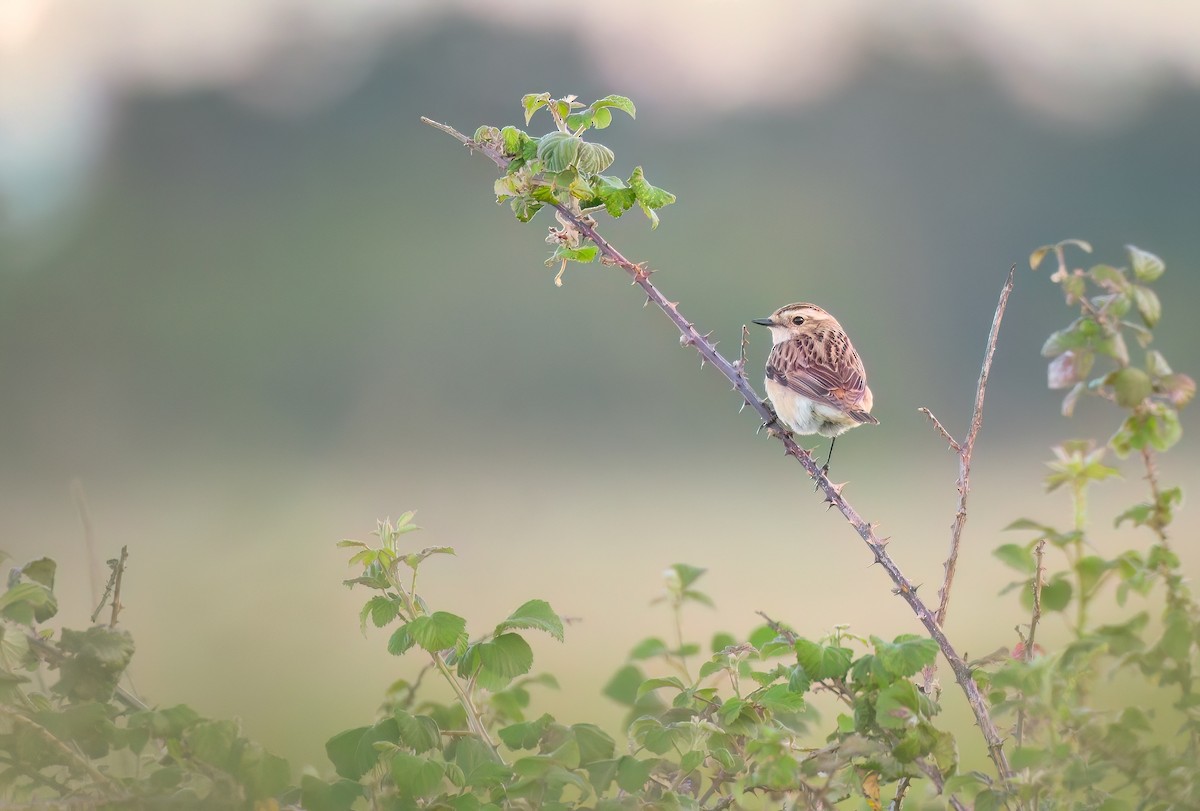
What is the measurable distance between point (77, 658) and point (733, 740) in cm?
91

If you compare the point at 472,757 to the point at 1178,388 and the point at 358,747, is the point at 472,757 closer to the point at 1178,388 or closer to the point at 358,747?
the point at 358,747

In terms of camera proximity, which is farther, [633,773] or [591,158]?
[591,158]

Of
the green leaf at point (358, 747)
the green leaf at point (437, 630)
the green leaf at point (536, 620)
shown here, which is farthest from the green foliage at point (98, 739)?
the green leaf at point (536, 620)

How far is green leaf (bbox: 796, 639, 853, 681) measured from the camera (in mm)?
1280

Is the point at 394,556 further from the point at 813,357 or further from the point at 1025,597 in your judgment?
the point at 813,357

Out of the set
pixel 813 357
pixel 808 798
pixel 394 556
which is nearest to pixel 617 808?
pixel 808 798

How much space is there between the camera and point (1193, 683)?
1.18 meters

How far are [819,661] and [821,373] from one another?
175cm

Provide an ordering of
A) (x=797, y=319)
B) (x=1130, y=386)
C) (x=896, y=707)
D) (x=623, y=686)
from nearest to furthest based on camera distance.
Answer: (x=1130, y=386), (x=896, y=707), (x=623, y=686), (x=797, y=319)

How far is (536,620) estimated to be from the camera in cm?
141

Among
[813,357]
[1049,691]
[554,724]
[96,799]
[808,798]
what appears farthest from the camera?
[813,357]

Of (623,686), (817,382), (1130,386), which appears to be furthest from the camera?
(817,382)

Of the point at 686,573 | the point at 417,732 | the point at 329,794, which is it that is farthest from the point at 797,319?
the point at 329,794

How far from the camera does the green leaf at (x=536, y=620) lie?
1.40 metres
